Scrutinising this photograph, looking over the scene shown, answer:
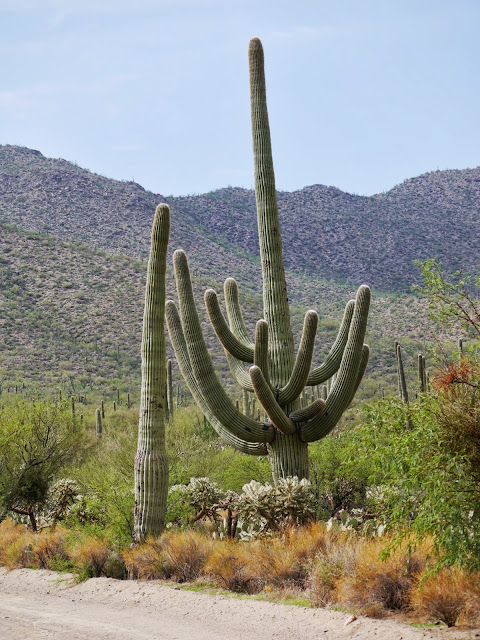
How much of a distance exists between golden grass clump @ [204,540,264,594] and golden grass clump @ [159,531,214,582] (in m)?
0.21

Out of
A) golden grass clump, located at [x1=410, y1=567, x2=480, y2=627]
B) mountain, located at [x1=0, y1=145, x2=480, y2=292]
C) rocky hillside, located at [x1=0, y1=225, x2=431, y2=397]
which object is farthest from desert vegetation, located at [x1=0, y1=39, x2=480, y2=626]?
mountain, located at [x1=0, y1=145, x2=480, y2=292]

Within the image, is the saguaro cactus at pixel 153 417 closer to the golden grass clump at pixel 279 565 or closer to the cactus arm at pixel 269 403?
the cactus arm at pixel 269 403

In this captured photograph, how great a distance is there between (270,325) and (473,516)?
5638mm

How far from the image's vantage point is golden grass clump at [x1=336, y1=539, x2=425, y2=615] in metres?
7.91

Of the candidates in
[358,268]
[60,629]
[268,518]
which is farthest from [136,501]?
[358,268]

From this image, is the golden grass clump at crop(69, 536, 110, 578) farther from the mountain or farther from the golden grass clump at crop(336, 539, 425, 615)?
the mountain

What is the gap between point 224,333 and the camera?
1197 centimetres

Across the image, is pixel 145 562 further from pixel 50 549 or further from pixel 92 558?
pixel 50 549

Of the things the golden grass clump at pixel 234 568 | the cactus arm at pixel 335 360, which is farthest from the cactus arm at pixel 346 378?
the golden grass clump at pixel 234 568

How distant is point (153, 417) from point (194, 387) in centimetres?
115

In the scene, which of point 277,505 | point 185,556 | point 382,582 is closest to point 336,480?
point 277,505

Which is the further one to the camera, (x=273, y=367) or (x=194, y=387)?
(x=194, y=387)

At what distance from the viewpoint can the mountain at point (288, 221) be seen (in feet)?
243

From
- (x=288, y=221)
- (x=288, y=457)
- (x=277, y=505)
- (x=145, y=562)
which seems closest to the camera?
(x=277, y=505)
